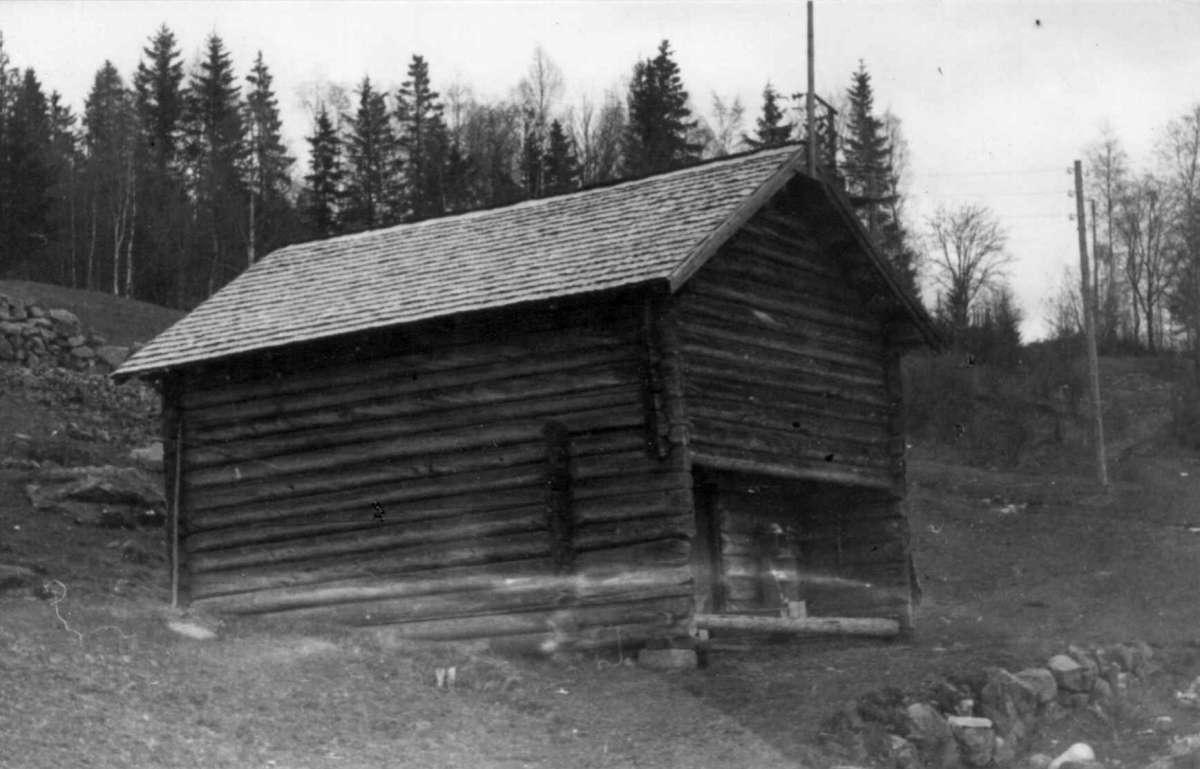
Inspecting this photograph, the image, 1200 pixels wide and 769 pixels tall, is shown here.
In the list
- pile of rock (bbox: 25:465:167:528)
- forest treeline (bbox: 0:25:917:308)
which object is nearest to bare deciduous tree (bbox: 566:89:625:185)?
forest treeline (bbox: 0:25:917:308)

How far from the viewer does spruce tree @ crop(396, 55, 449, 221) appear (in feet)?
221

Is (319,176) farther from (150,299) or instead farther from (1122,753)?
(1122,753)

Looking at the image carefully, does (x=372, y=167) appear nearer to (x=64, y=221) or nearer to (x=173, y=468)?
(x=64, y=221)

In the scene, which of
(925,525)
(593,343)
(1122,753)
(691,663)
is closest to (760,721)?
(691,663)

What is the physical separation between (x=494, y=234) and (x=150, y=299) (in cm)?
4465

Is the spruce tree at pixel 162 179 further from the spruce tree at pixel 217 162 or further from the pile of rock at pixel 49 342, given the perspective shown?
the pile of rock at pixel 49 342

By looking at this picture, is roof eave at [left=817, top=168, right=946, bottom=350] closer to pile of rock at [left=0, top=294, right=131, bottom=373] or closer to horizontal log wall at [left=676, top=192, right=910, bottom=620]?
horizontal log wall at [left=676, top=192, right=910, bottom=620]

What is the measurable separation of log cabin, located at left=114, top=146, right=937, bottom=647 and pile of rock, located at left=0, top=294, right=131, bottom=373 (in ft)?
65.0

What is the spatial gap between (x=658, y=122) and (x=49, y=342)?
31693 mm

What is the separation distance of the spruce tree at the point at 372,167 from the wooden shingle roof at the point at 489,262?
144ft

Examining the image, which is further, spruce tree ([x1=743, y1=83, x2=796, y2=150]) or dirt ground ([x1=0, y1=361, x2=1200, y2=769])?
spruce tree ([x1=743, y1=83, x2=796, y2=150])

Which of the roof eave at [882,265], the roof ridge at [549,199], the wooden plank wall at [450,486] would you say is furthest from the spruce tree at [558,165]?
the wooden plank wall at [450,486]

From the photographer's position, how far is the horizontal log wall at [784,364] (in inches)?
717

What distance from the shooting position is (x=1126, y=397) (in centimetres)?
5325
